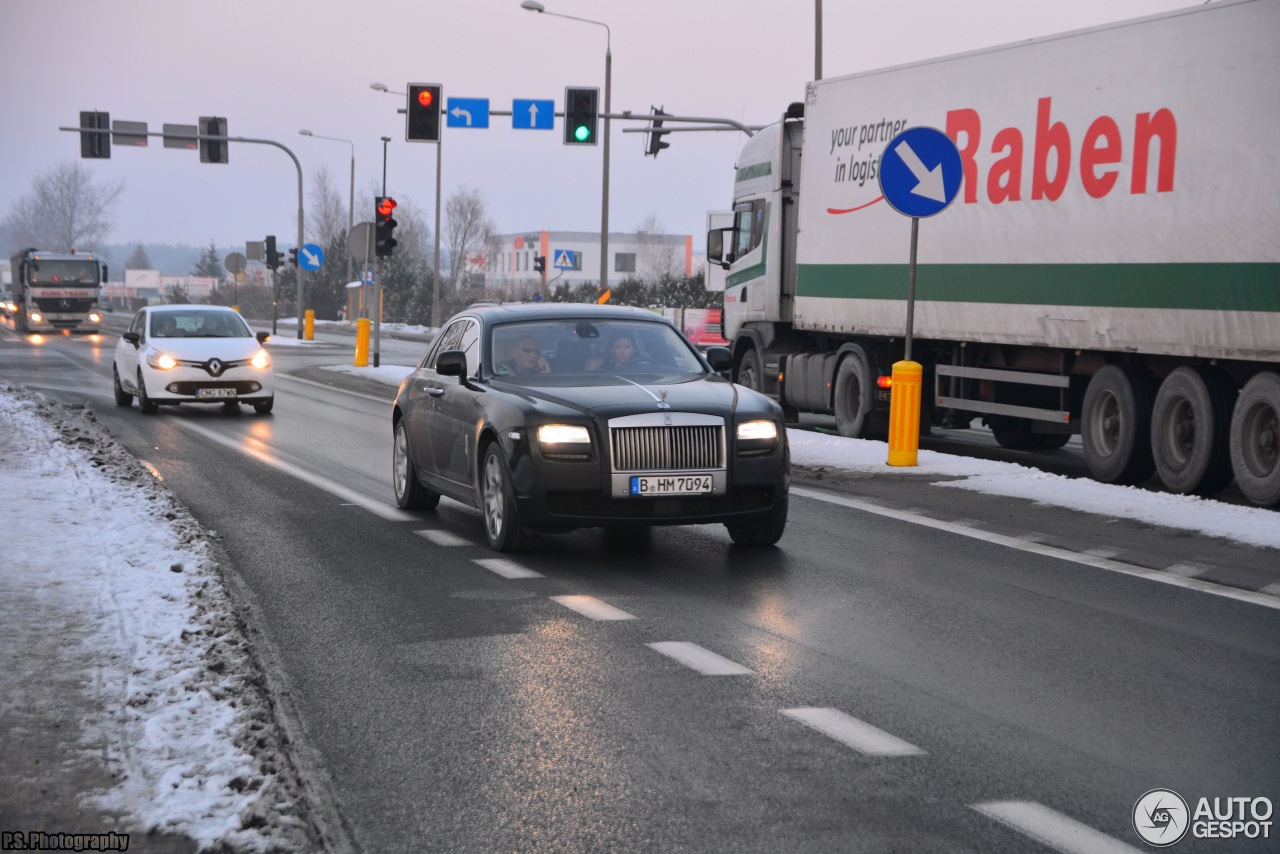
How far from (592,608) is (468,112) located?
30041 mm

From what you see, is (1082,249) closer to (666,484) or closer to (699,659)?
(666,484)

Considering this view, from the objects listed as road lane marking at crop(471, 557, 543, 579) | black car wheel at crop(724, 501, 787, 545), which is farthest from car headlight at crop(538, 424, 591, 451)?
black car wheel at crop(724, 501, 787, 545)

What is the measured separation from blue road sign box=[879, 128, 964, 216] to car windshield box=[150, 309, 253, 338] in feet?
37.3

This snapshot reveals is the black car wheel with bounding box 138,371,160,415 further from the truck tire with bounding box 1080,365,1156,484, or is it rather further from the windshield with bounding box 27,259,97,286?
the windshield with bounding box 27,259,97,286

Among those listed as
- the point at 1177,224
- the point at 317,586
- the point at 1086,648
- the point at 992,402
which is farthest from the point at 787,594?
the point at 992,402

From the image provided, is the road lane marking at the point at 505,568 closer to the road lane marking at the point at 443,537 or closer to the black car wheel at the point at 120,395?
the road lane marking at the point at 443,537

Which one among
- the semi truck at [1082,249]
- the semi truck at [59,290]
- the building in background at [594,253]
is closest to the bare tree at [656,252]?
the building in background at [594,253]

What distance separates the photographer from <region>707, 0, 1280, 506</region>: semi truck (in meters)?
12.4

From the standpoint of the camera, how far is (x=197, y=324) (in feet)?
73.8

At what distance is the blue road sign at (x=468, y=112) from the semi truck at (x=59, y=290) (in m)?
26.4

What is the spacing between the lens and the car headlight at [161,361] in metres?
21.1

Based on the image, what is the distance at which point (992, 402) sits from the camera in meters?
16.5

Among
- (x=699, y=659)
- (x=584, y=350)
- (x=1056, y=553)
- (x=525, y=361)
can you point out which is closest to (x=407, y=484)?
(x=525, y=361)

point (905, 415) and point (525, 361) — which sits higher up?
point (525, 361)
